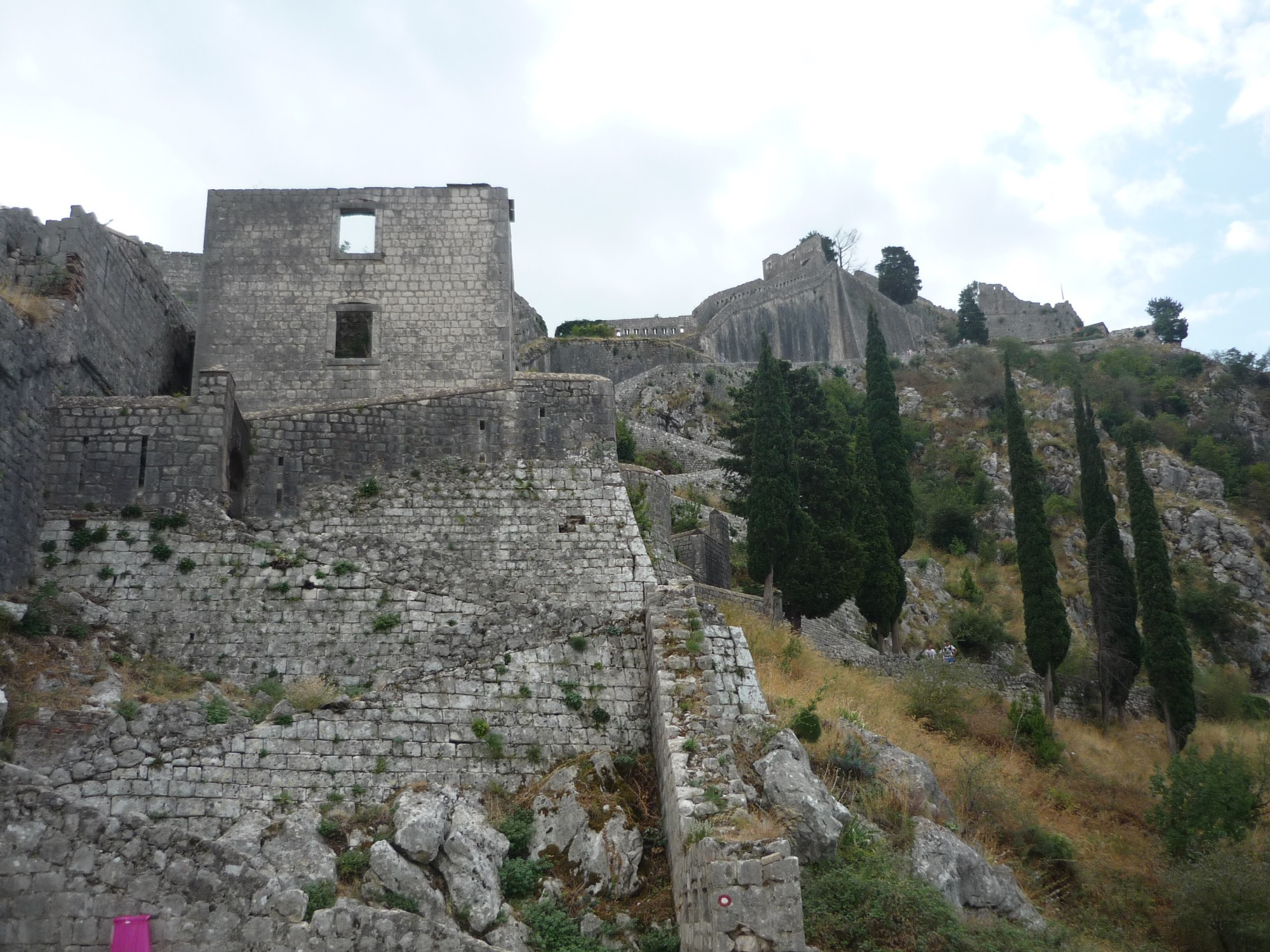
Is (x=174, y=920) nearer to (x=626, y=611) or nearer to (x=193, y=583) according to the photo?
(x=193, y=583)

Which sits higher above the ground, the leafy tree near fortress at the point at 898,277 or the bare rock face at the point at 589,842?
the leafy tree near fortress at the point at 898,277

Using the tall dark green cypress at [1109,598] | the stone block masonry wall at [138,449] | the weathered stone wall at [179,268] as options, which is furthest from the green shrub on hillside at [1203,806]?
the weathered stone wall at [179,268]

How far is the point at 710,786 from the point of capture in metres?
Result: 12.3

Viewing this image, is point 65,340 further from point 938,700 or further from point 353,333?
point 938,700

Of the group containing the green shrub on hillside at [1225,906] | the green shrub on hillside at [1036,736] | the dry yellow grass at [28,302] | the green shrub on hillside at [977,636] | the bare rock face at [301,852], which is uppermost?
the dry yellow grass at [28,302]

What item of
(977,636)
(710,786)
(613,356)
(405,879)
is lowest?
(405,879)

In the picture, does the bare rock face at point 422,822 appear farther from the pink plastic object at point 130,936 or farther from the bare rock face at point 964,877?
the bare rock face at point 964,877

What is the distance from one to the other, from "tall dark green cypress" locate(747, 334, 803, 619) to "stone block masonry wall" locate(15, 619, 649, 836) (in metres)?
11.7

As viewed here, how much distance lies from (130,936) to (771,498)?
19.3 m

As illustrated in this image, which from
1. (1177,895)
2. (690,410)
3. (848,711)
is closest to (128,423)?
(848,711)

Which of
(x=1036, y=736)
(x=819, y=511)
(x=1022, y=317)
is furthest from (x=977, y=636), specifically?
(x=1022, y=317)

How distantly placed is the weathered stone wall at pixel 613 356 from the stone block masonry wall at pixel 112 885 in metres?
45.6

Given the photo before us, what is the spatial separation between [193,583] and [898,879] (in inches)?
409

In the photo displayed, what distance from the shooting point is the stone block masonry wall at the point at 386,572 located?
50.9ft
